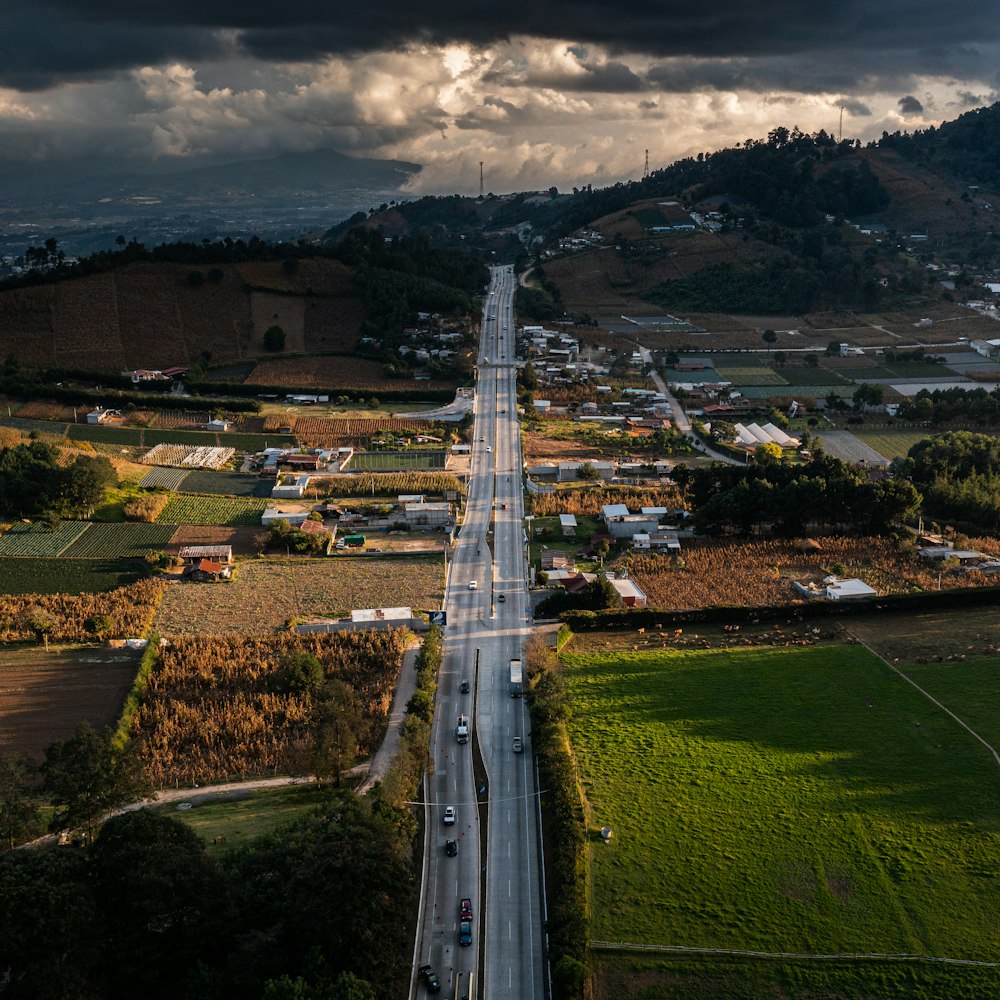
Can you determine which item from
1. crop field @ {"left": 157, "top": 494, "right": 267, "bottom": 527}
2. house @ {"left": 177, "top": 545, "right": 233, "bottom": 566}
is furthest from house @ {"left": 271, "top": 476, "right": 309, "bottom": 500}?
house @ {"left": 177, "top": 545, "right": 233, "bottom": 566}

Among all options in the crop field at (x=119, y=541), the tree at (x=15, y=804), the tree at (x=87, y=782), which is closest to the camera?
the tree at (x=15, y=804)

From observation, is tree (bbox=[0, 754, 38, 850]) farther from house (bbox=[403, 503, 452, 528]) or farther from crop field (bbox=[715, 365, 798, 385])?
crop field (bbox=[715, 365, 798, 385])

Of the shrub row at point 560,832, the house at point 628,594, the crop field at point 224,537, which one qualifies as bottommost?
the crop field at point 224,537

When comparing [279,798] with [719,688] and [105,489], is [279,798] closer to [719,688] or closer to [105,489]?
[719,688]

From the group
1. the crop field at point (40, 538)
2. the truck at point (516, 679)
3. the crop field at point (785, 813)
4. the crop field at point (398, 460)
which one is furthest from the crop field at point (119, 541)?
the crop field at point (785, 813)

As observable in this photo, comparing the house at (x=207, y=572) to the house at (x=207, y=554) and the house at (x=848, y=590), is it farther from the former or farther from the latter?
the house at (x=848, y=590)

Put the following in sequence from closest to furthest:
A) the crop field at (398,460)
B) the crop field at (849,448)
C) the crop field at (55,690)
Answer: the crop field at (55,690), the crop field at (398,460), the crop field at (849,448)

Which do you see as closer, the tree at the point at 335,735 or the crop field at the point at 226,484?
the tree at the point at 335,735
